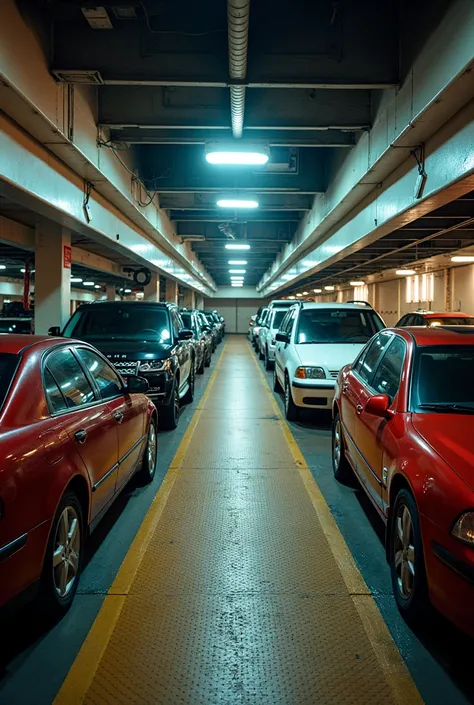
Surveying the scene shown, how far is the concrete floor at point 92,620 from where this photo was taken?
2607 millimetres

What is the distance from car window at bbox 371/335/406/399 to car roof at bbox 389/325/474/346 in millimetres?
134

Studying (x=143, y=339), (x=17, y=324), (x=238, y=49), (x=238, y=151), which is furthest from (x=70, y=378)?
(x=17, y=324)

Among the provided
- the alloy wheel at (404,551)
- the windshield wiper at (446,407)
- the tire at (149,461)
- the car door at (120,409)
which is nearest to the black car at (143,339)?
the tire at (149,461)

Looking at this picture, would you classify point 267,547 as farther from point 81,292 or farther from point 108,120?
point 81,292

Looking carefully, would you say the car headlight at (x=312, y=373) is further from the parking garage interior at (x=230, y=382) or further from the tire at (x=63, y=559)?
the tire at (x=63, y=559)

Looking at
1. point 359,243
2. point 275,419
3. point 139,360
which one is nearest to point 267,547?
point 139,360

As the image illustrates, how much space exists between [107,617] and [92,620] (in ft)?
0.29

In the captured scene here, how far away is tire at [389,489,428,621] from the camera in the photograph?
2.93m

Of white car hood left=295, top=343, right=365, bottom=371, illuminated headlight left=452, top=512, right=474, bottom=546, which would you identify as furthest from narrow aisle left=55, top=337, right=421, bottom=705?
white car hood left=295, top=343, right=365, bottom=371

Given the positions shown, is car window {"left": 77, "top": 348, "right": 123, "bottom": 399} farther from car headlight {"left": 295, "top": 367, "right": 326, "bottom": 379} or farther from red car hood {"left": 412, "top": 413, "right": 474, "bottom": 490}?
car headlight {"left": 295, "top": 367, "right": 326, "bottom": 379}

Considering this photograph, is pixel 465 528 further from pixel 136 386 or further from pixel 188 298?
pixel 188 298

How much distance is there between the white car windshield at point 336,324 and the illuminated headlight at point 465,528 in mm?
7114

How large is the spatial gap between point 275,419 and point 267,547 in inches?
209

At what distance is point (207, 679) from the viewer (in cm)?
266
